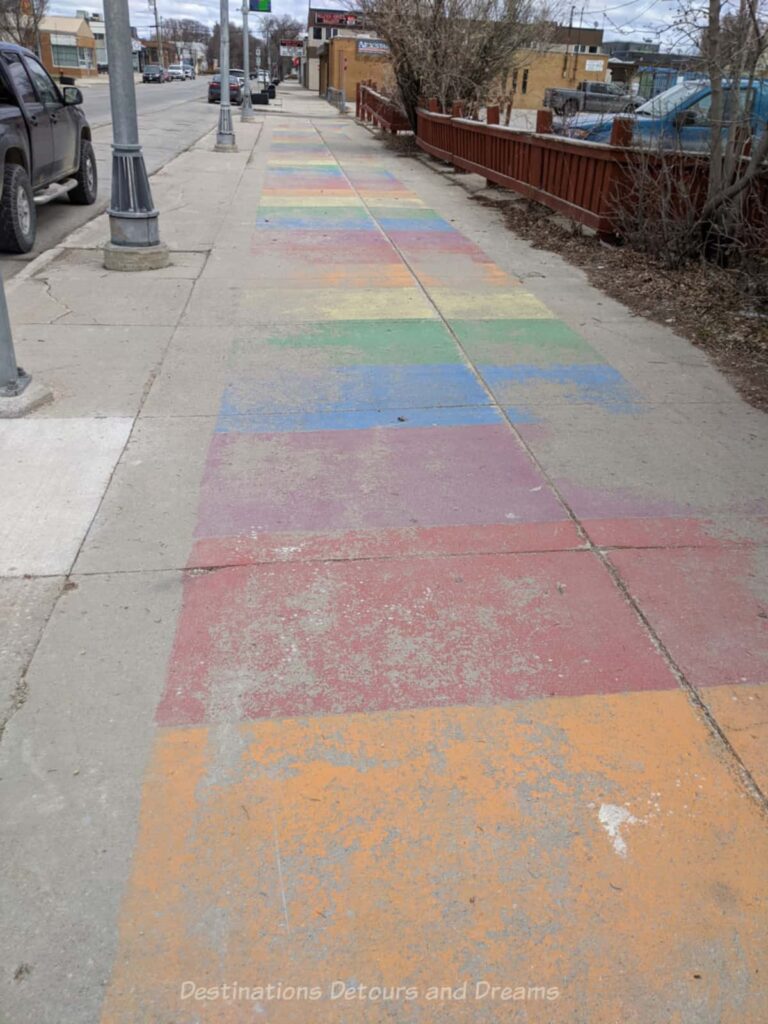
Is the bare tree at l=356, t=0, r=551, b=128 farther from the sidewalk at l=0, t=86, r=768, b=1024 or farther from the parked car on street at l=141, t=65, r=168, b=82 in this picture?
the parked car on street at l=141, t=65, r=168, b=82

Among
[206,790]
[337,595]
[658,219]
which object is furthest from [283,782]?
[658,219]

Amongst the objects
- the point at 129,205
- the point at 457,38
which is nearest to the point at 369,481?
the point at 129,205

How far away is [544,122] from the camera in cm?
1189

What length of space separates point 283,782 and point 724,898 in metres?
1.26

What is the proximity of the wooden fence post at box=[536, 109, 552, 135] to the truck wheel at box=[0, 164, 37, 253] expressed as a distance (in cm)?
704

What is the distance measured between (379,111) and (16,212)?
76.9ft

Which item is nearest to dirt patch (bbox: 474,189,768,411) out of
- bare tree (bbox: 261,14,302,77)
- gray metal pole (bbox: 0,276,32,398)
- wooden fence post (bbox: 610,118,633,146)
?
wooden fence post (bbox: 610,118,633,146)

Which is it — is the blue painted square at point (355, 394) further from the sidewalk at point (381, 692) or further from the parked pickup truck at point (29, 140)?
the parked pickup truck at point (29, 140)

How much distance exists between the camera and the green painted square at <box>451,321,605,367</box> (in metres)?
6.27

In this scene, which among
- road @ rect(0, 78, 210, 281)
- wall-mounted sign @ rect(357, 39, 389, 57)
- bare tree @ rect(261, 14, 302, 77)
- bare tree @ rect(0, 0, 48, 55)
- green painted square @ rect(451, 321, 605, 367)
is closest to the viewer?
green painted square @ rect(451, 321, 605, 367)

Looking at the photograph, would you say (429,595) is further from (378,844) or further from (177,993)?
(177,993)

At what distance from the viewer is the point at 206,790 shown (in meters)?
2.47

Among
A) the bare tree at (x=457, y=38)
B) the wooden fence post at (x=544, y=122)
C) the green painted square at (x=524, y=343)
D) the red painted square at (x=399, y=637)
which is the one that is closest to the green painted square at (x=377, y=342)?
the green painted square at (x=524, y=343)

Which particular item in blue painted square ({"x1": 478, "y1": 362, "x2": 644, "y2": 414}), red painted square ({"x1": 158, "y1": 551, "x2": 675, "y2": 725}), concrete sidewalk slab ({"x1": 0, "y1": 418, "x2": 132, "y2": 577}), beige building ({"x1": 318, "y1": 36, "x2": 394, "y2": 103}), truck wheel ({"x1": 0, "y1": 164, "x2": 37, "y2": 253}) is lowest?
red painted square ({"x1": 158, "y1": 551, "x2": 675, "y2": 725})
